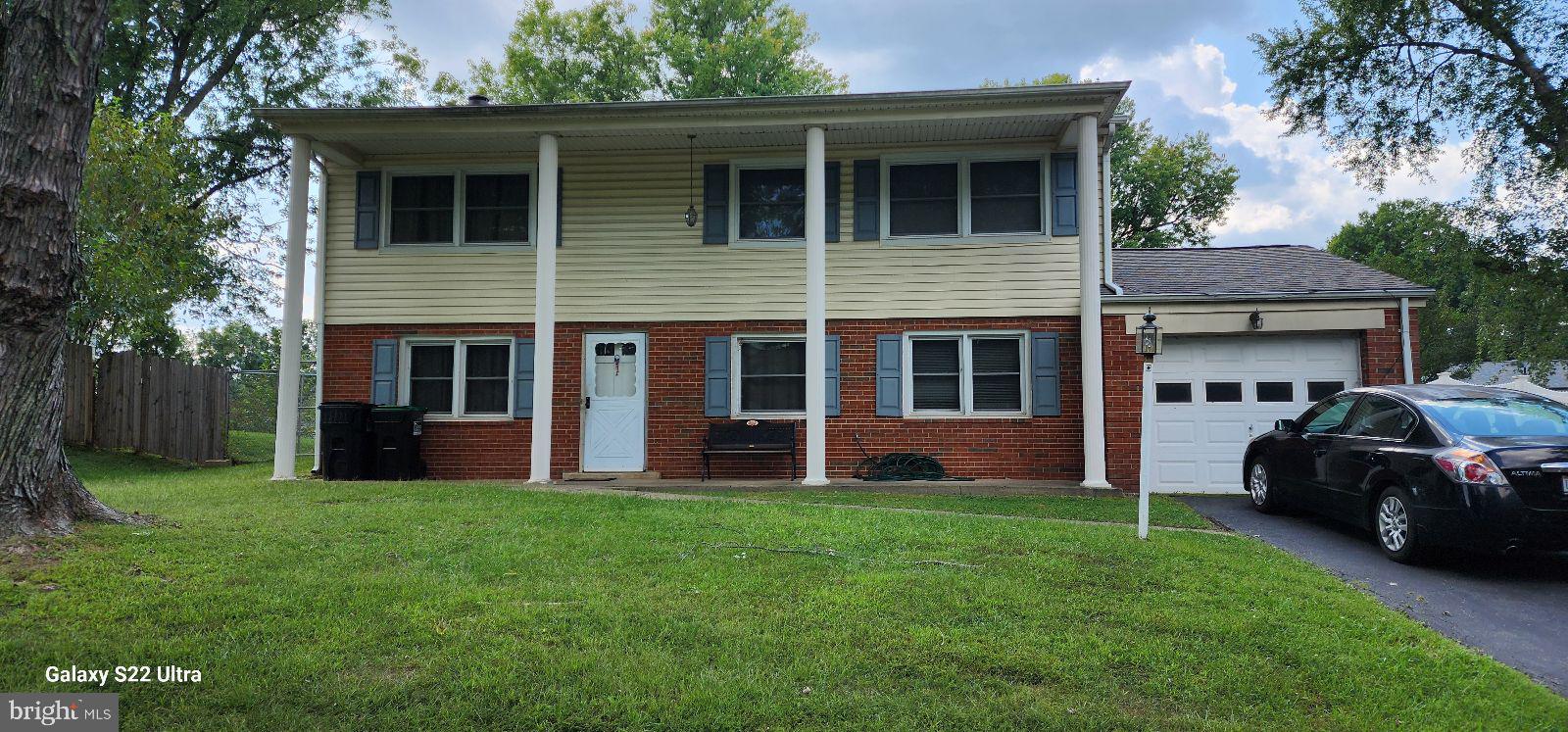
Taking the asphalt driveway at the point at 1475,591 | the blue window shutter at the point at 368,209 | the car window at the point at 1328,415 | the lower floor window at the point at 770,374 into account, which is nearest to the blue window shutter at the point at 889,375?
the lower floor window at the point at 770,374

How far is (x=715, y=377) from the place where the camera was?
11.3 m

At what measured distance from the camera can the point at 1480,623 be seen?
15.5 ft

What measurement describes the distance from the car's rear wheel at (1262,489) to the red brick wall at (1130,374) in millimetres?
1615

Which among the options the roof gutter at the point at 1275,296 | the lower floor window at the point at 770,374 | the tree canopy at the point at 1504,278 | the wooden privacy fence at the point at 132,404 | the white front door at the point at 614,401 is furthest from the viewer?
the tree canopy at the point at 1504,278

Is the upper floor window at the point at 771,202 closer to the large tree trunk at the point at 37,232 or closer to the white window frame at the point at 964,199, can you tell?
the white window frame at the point at 964,199

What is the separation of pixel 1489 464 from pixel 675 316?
8832 millimetres

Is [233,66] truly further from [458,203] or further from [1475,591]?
[1475,591]

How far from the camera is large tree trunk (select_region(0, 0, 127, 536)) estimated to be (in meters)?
5.09

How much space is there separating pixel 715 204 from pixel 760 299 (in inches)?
60.9

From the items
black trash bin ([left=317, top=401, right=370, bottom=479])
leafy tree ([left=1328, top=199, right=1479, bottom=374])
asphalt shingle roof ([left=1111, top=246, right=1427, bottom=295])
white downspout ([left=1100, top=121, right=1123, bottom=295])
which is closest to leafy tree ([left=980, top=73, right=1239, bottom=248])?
leafy tree ([left=1328, top=199, right=1479, bottom=374])

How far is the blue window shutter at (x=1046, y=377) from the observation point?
1095 cm

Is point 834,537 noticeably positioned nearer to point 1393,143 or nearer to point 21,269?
point 21,269

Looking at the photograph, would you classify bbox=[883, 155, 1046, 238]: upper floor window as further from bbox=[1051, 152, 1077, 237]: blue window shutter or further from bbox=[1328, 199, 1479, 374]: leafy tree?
bbox=[1328, 199, 1479, 374]: leafy tree

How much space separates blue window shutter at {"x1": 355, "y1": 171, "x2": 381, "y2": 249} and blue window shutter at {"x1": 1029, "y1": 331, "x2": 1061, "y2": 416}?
959 centimetres
